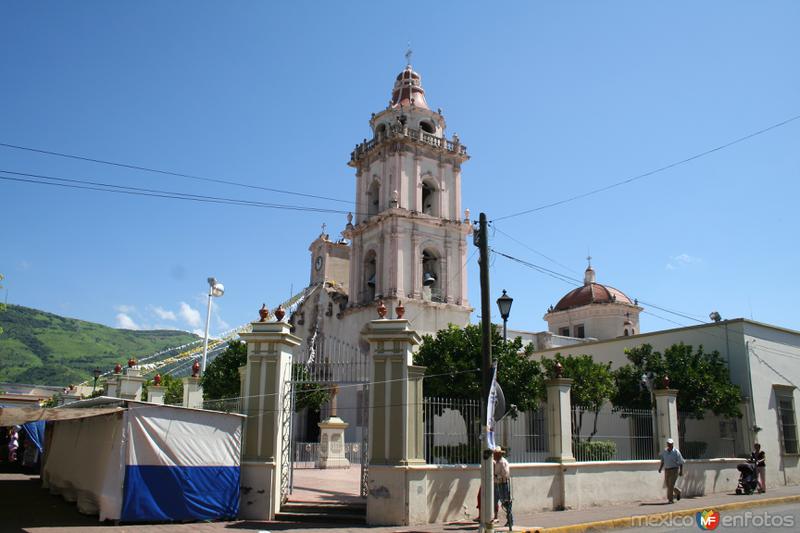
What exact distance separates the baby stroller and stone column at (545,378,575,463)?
7860mm

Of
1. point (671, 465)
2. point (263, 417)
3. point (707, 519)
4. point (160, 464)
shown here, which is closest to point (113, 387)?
point (263, 417)

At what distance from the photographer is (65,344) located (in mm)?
151375

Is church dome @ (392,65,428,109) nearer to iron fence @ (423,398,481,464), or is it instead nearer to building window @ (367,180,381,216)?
building window @ (367,180,381,216)

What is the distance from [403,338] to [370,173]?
28.5m

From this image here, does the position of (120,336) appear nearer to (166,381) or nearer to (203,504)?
(166,381)

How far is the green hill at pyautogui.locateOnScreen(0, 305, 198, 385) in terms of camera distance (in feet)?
406

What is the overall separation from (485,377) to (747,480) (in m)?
12.4

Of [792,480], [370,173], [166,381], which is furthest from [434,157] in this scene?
[792,480]

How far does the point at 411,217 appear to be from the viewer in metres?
37.9

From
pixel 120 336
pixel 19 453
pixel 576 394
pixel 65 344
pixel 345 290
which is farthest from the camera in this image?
pixel 120 336

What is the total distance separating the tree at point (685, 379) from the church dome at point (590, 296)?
75.1 feet

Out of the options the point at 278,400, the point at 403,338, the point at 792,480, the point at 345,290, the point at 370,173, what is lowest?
the point at 792,480

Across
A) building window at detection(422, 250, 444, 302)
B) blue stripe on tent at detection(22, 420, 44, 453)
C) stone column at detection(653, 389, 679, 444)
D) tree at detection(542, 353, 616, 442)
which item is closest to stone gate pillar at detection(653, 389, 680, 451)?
stone column at detection(653, 389, 679, 444)

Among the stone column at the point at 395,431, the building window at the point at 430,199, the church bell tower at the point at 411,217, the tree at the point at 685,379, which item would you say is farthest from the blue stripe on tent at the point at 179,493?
the building window at the point at 430,199
